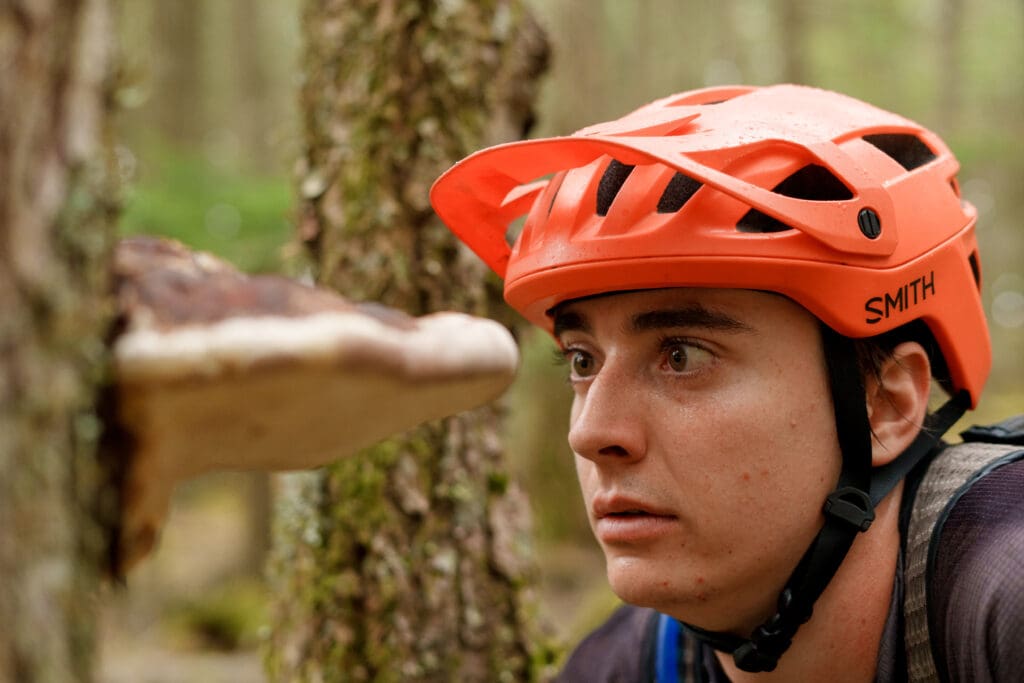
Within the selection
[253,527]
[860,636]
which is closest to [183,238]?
[860,636]

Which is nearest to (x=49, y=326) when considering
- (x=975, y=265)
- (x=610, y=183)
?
(x=610, y=183)

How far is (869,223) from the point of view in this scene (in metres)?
2.18

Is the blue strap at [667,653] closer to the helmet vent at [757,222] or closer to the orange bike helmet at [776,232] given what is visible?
the orange bike helmet at [776,232]

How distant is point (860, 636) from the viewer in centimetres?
223

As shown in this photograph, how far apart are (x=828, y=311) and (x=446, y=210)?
110cm

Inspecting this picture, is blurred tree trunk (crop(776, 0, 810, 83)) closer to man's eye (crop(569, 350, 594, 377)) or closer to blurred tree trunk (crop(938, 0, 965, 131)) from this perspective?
→ blurred tree trunk (crop(938, 0, 965, 131))

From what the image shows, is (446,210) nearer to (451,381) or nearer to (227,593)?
(451,381)

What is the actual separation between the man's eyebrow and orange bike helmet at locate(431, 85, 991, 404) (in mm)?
75

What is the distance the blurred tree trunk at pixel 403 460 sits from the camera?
288cm

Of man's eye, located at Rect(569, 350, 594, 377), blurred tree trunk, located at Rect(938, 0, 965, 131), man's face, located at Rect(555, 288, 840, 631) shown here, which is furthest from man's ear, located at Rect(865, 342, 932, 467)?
blurred tree trunk, located at Rect(938, 0, 965, 131)

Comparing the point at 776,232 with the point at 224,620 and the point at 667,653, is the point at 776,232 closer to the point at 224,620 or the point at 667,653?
the point at 667,653

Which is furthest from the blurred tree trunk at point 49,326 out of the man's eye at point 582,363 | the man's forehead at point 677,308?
the man's eye at point 582,363

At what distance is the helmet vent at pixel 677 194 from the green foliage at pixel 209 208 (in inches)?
153

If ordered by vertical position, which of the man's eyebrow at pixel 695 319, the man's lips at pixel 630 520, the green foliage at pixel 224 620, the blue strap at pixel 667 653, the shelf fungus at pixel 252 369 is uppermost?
the shelf fungus at pixel 252 369
